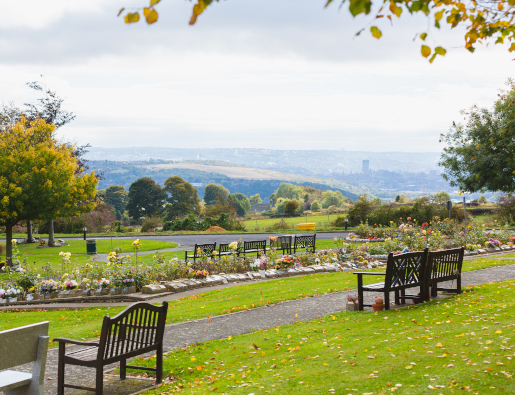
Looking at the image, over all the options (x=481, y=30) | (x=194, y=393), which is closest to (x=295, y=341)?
(x=194, y=393)

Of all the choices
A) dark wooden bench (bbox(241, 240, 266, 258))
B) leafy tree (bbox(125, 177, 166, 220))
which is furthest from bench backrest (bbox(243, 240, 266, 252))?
leafy tree (bbox(125, 177, 166, 220))

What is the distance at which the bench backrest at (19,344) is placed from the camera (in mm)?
4258

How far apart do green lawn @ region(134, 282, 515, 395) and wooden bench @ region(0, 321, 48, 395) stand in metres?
1.31

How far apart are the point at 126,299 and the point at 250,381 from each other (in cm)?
824

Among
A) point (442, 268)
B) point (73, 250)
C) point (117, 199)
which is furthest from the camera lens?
point (117, 199)

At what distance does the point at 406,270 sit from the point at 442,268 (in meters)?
1.03

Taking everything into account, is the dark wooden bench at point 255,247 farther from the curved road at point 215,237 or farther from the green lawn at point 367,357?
Answer: the curved road at point 215,237

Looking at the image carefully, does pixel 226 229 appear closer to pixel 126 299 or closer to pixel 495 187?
pixel 495 187

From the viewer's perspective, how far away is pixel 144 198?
66812mm

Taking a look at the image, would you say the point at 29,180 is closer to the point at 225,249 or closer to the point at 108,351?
the point at 225,249

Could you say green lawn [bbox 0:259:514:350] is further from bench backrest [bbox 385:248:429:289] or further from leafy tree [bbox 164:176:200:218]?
leafy tree [bbox 164:176:200:218]

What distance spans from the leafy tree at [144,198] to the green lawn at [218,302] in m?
54.8

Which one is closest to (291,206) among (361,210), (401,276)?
(361,210)

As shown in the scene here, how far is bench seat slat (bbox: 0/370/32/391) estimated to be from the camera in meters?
4.40
